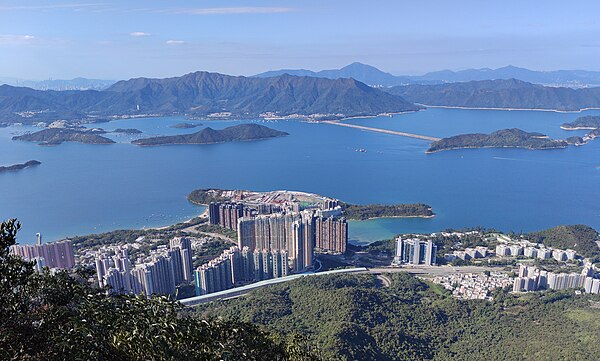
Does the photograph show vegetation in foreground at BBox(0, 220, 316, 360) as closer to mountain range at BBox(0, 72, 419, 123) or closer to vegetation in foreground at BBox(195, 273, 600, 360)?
vegetation in foreground at BBox(195, 273, 600, 360)

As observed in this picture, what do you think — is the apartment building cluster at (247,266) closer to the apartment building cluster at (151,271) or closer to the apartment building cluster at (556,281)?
the apartment building cluster at (151,271)

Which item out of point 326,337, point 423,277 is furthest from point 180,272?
point 423,277

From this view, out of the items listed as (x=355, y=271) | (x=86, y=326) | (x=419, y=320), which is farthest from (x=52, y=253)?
(x=86, y=326)

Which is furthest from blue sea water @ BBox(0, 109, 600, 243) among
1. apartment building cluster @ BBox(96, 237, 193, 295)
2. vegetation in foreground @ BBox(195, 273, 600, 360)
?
apartment building cluster @ BBox(96, 237, 193, 295)

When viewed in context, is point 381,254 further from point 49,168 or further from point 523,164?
point 49,168

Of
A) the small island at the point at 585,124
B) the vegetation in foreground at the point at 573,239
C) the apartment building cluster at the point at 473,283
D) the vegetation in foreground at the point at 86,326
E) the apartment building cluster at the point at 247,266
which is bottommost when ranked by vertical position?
the apartment building cluster at the point at 473,283

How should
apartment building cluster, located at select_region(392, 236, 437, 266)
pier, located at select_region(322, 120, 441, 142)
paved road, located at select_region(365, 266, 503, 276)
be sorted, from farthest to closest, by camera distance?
pier, located at select_region(322, 120, 441, 142) → apartment building cluster, located at select_region(392, 236, 437, 266) → paved road, located at select_region(365, 266, 503, 276)

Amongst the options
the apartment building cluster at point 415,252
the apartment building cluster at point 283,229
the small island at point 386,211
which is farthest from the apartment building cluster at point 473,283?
the small island at point 386,211
